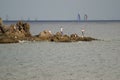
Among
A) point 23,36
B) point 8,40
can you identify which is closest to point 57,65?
point 8,40

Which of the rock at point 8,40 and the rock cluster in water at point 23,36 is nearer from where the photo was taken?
the rock at point 8,40

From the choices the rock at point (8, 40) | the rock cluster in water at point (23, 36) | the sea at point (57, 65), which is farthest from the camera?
the rock cluster in water at point (23, 36)

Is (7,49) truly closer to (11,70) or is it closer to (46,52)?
(46,52)

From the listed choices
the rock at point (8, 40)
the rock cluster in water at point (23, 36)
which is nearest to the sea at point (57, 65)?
the rock at point (8, 40)

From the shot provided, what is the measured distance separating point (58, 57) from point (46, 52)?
7.84 m

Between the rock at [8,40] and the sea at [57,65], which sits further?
the rock at [8,40]

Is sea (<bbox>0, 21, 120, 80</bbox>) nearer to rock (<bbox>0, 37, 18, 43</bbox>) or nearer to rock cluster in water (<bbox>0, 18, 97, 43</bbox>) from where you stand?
rock (<bbox>0, 37, 18, 43</bbox>)

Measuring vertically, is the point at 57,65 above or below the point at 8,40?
above

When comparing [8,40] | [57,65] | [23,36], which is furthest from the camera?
[23,36]

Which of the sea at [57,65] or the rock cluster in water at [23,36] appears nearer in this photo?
the sea at [57,65]

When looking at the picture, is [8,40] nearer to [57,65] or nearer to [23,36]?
[23,36]

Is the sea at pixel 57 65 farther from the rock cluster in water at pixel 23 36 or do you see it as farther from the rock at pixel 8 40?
the rock cluster in water at pixel 23 36

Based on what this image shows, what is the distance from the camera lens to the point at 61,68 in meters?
46.2

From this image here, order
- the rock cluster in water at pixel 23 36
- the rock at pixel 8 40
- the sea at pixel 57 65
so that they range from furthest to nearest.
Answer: the rock cluster in water at pixel 23 36 → the rock at pixel 8 40 → the sea at pixel 57 65
